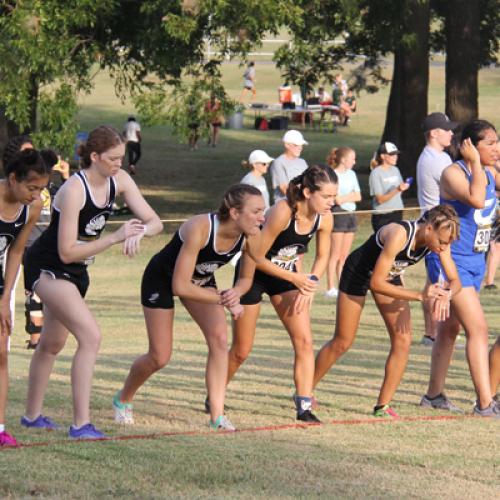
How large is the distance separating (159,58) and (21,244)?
15.9 metres

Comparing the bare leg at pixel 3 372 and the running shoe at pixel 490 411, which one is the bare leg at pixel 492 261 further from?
the bare leg at pixel 3 372

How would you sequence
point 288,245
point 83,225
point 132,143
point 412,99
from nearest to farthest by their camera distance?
point 83,225 → point 288,245 → point 412,99 → point 132,143

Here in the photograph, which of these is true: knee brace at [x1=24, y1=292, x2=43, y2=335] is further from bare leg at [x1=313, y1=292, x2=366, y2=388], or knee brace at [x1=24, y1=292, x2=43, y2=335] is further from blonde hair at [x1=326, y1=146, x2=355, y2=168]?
blonde hair at [x1=326, y1=146, x2=355, y2=168]

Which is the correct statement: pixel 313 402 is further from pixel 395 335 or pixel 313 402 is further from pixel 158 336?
pixel 158 336

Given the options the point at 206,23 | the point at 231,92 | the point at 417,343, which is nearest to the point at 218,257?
the point at 417,343

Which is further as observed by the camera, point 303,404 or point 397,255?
point 303,404

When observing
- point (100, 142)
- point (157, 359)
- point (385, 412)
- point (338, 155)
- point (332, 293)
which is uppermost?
point (100, 142)

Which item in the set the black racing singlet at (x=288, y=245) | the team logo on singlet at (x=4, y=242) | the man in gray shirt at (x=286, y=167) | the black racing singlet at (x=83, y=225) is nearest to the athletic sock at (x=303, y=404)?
the black racing singlet at (x=288, y=245)

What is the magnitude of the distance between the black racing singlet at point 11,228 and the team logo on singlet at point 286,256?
6.44 ft

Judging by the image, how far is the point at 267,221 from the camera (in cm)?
870

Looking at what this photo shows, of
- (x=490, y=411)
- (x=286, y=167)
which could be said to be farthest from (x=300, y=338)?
(x=286, y=167)

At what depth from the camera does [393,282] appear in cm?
886

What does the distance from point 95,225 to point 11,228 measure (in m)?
0.51

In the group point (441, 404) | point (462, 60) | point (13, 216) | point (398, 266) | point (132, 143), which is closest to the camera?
point (13, 216)
